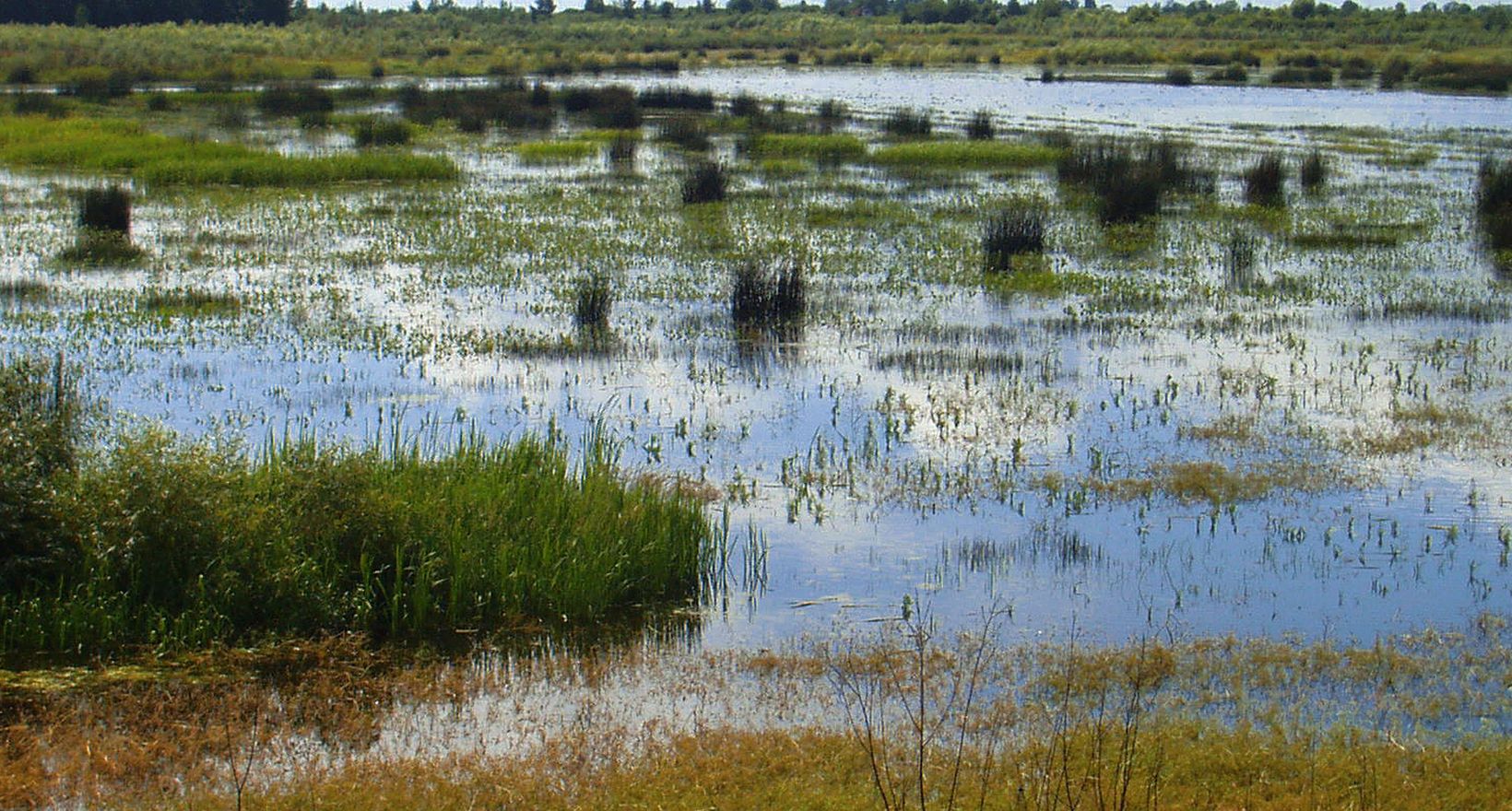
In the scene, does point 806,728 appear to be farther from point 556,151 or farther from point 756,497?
point 556,151

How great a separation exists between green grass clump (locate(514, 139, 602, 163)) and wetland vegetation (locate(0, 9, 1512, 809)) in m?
6.23

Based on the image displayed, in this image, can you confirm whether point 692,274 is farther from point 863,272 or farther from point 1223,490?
point 1223,490

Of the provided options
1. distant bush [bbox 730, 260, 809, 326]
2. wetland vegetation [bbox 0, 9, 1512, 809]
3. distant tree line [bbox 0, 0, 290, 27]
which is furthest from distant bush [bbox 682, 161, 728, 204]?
distant tree line [bbox 0, 0, 290, 27]

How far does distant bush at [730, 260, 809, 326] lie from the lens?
1714cm

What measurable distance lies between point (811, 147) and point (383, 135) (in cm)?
1037

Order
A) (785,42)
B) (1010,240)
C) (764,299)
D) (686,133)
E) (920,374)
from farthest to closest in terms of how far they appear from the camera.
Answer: (785,42)
(686,133)
(1010,240)
(764,299)
(920,374)

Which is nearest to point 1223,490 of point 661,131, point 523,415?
point 523,415

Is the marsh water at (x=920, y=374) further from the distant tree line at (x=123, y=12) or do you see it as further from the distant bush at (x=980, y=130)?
the distant tree line at (x=123, y=12)

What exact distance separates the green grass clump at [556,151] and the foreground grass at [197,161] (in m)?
2.93

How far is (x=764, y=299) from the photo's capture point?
1723 centimetres

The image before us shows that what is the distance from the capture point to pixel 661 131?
1526 inches

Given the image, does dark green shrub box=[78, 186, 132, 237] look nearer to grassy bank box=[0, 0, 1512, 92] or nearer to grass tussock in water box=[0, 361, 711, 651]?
grass tussock in water box=[0, 361, 711, 651]

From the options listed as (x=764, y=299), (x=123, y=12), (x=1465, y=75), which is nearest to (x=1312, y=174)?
(x=764, y=299)

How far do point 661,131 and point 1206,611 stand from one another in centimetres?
3125
